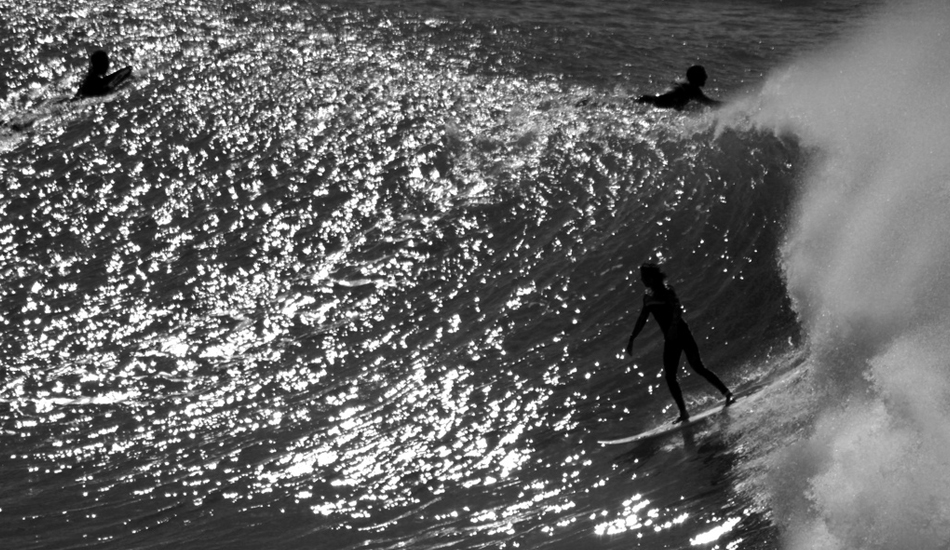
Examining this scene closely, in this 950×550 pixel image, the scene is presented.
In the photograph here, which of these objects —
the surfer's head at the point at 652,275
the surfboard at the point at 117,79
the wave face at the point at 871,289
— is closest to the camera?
the wave face at the point at 871,289

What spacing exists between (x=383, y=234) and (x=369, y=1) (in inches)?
411

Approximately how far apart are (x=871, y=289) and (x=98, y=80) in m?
12.6

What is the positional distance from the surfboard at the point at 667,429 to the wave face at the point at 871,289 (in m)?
0.58

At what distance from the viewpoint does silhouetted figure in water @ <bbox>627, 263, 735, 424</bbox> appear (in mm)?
9836

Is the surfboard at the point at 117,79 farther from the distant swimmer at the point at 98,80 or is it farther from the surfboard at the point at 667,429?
the surfboard at the point at 667,429

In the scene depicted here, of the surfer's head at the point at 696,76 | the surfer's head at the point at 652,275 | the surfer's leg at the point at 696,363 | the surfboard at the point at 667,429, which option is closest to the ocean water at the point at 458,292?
the surfboard at the point at 667,429

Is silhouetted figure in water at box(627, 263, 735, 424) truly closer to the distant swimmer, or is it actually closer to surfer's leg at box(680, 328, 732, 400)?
surfer's leg at box(680, 328, 732, 400)

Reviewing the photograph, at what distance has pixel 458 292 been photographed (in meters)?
12.4

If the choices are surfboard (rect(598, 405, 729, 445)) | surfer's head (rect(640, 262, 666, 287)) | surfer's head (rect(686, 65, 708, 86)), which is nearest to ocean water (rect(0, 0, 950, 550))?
surfboard (rect(598, 405, 729, 445))

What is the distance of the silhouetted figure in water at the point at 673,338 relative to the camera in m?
9.84

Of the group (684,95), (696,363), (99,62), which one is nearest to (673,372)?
(696,363)

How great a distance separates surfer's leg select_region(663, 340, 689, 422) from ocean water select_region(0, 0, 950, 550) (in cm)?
32

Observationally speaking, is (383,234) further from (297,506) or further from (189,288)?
(297,506)

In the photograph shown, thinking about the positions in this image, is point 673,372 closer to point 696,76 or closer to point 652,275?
point 652,275
